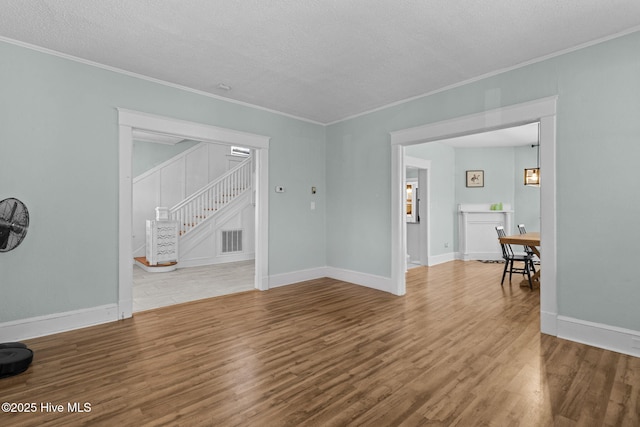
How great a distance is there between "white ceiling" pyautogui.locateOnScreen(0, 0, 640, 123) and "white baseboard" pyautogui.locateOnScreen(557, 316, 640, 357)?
2693 mm

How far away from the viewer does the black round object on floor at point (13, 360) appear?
2.32m

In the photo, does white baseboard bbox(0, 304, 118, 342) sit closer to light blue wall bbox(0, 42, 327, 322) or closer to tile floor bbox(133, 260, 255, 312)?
light blue wall bbox(0, 42, 327, 322)

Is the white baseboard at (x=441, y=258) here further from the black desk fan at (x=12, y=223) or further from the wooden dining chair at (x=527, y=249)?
the black desk fan at (x=12, y=223)

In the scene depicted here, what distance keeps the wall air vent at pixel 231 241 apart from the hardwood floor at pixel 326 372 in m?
3.83

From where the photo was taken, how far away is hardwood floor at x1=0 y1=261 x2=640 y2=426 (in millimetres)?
1915

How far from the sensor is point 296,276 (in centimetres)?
538

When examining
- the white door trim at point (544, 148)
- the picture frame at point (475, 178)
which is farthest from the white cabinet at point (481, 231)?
the white door trim at point (544, 148)

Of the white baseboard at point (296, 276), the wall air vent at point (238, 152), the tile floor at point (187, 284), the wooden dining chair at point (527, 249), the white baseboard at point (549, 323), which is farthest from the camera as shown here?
the wall air vent at point (238, 152)

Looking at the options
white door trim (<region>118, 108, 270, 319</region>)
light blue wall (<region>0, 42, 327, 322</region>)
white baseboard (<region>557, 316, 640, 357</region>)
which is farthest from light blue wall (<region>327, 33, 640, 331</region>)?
light blue wall (<region>0, 42, 327, 322</region>)

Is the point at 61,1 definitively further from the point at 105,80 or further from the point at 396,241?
the point at 396,241

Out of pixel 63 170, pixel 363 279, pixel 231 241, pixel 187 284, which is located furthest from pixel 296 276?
pixel 63 170

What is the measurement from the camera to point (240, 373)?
240 centimetres

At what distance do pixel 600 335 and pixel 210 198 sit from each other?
7550 mm

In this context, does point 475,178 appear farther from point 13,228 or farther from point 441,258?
point 13,228
